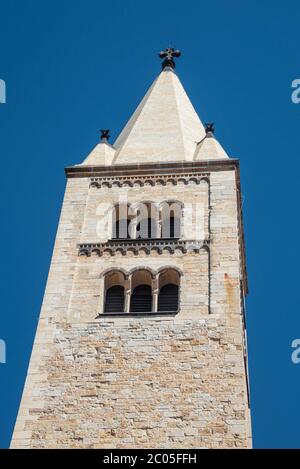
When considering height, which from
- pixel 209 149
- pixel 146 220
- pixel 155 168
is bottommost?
pixel 146 220

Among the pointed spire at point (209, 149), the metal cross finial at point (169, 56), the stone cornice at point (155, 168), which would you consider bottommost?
the stone cornice at point (155, 168)

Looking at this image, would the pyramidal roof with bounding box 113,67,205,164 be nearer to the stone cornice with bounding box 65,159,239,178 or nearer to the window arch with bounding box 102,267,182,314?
the stone cornice with bounding box 65,159,239,178

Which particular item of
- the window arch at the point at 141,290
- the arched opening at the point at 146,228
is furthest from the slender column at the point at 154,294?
the arched opening at the point at 146,228

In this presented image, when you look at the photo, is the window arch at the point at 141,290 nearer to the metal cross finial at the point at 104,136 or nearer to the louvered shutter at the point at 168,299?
the louvered shutter at the point at 168,299

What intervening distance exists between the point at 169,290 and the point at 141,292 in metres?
0.68

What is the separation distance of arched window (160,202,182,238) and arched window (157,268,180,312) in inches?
70.5

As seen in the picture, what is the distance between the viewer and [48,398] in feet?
74.4

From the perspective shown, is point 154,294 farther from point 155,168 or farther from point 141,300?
point 155,168

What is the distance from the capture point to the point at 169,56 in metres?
37.1

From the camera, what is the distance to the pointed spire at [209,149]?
29.6 metres

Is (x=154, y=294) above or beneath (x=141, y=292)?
beneath

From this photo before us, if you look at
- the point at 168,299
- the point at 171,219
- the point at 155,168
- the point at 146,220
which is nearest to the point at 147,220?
the point at 146,220

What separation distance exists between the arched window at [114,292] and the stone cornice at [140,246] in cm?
74
